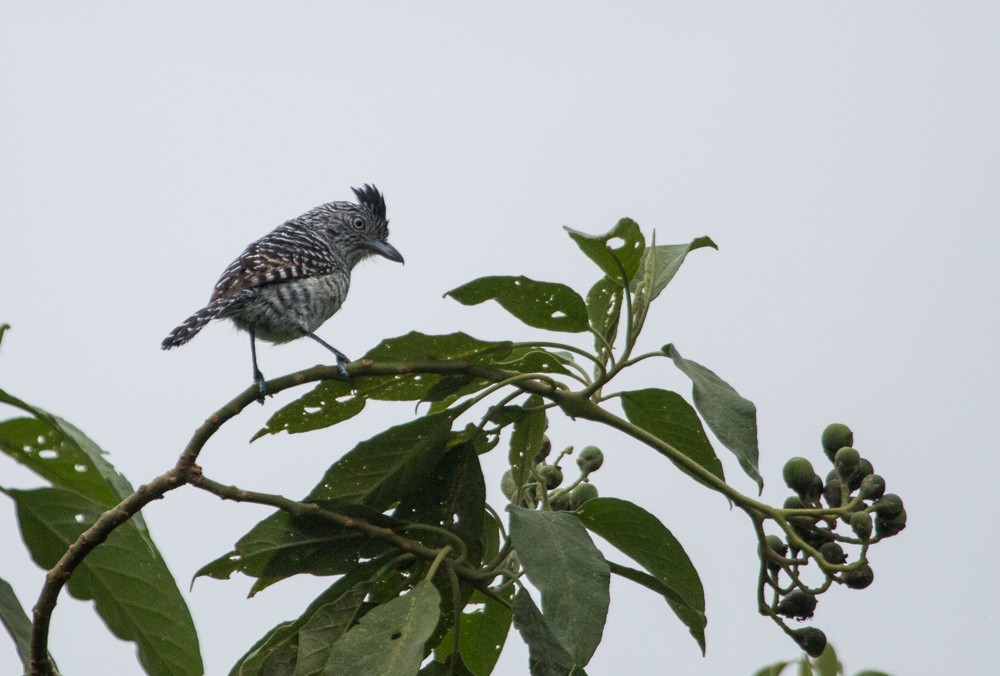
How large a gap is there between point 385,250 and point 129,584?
3.81 metres

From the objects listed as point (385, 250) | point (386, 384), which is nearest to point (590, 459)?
point (386, 384)

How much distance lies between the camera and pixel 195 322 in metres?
3.78

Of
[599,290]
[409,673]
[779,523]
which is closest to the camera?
[409,673]

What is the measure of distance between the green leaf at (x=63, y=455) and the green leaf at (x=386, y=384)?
1.07 ft

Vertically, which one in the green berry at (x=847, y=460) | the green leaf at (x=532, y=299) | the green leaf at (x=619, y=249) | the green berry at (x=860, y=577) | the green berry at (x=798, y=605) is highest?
the green leaf at (x=619, y=249)

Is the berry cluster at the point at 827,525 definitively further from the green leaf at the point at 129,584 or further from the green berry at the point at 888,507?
the green leaf at the point at 129,584

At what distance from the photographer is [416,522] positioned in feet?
7.80

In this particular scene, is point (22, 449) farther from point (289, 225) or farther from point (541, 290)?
point (289, 225)

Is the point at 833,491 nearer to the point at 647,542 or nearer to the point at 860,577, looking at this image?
the point at 860,577

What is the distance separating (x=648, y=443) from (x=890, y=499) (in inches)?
19.0

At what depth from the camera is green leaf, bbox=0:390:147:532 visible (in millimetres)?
2195

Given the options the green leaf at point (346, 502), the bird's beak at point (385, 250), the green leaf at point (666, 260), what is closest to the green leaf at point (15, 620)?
the green leaf at point (346, 502)

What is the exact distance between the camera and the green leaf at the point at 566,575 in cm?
186

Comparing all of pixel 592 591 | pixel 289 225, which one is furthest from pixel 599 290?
pixel 289 225
